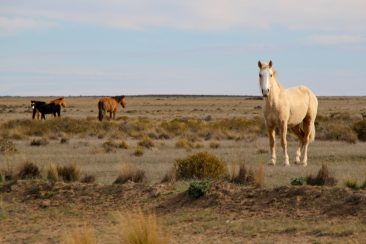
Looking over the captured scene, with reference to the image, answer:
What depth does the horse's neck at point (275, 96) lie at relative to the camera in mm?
19266

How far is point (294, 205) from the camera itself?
13109 millimetres

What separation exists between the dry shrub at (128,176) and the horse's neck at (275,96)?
14.0 ft

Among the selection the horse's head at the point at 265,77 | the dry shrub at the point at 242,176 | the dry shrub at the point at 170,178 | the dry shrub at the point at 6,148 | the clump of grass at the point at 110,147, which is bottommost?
the clump of grass at the point at 110,147

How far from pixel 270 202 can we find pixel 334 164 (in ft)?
25.5

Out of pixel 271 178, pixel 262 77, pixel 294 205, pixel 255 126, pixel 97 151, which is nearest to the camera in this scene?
pixel 294 205

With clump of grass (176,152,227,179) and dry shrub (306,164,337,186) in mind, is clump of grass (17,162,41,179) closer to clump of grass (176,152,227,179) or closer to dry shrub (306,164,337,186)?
clump of grass (176,152,227,179)

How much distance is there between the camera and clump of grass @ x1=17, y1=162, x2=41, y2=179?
18172 millimetres

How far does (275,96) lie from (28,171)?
6.50 metres

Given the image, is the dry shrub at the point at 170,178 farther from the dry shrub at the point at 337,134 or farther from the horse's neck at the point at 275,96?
the dry shrub at the point at 337,134

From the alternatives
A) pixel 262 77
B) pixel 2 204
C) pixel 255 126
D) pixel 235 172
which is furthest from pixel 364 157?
pixel 255 126

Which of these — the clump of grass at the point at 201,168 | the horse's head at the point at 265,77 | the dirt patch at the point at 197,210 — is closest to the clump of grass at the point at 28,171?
the dirt patch at the point at 197,210

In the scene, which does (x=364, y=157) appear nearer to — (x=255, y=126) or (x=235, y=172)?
(x=235, y=172)

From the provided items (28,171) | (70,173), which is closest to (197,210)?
(70,173)

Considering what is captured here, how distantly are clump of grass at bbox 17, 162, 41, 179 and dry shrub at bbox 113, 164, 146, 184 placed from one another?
8.22 ft
